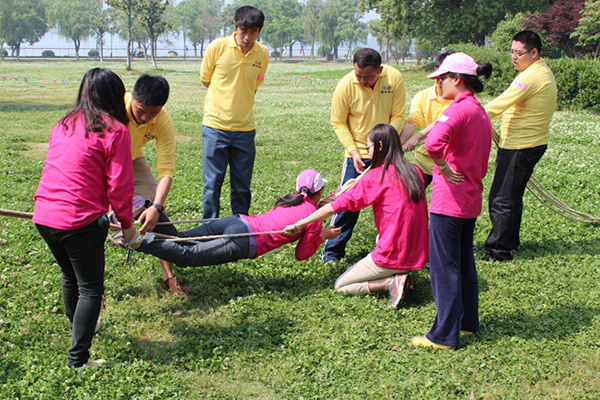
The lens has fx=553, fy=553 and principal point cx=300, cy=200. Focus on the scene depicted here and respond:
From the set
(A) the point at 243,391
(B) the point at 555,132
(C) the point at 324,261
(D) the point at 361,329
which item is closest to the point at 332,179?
(C) the point at 324,261

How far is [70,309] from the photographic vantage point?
13.0ft

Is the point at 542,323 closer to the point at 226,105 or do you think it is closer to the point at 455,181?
the point at 455,181

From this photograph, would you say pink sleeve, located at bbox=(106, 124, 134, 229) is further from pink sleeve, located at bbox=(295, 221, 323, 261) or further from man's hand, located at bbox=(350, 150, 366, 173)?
man's hand, located at bbox=(350, 150, 366, 173)

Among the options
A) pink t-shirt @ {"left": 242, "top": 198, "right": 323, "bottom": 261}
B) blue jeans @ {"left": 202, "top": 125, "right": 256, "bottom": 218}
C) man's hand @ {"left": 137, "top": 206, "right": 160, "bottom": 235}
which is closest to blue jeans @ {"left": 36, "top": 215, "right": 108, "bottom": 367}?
man's hand @ {"left": 137, "top": 206, "right": 160, "bottom": 235}

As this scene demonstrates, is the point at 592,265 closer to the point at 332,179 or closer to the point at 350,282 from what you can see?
the point at 350,282

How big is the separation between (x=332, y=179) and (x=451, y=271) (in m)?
5.43

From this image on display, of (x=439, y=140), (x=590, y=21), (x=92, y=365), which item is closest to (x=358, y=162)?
(x=439, y=140)

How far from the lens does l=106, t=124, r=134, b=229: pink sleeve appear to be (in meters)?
3.42

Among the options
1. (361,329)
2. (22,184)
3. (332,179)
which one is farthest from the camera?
(332,179)

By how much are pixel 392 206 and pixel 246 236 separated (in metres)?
1.31

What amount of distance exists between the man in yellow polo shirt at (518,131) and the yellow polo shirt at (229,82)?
8.13 feet

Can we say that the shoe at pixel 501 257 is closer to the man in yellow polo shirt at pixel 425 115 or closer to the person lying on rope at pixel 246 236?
the man in yellow polo shirt at pixel 425 115

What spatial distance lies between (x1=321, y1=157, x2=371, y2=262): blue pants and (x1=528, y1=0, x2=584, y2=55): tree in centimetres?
2797

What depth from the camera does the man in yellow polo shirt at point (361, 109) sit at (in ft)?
18.2
